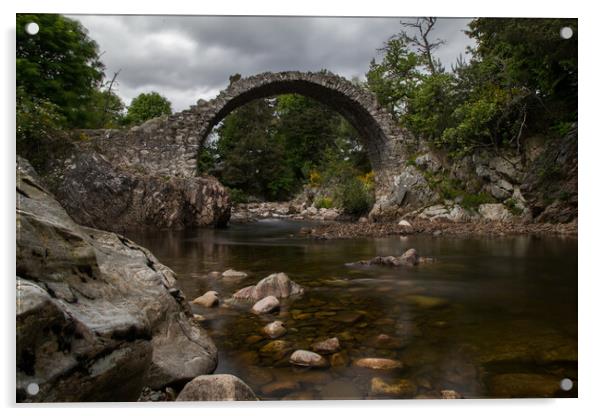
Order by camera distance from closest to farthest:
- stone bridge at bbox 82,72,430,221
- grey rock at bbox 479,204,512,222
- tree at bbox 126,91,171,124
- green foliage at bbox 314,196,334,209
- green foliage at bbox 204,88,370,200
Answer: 1. tree at bbox 126,91,171,124
2. grey rock at bbox 479,204,512,222
3. stone bridge at bbox 82,72,430,221
4. green foliage at bbox 314,196,334,209
5. green foliage at bbox 204,88,370,200

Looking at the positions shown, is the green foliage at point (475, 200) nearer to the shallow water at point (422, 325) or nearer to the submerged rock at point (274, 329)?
the shallow water at point (422, 325)

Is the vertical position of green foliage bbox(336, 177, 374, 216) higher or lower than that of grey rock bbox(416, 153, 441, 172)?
lower

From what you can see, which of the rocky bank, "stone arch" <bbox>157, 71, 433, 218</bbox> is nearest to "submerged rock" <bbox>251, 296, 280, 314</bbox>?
the rocky bank

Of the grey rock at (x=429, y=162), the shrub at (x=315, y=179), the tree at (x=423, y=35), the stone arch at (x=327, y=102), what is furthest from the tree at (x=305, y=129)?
the tree at (x=423, y=35)

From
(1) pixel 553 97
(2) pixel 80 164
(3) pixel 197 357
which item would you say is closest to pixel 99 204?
(2) pixel 80 164

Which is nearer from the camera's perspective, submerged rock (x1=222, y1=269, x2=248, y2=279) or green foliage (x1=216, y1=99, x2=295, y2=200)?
submerged rock (x1=222, y1=269, x2=248, y2=279)

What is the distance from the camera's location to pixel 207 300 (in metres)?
3.64

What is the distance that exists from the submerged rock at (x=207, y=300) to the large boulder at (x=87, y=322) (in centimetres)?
76

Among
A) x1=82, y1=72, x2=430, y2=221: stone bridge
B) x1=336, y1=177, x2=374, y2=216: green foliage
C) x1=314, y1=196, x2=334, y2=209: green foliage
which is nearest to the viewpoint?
x1=82, y1=72, x2=430, y2=221: stone bridge

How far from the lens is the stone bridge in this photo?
12047 mm

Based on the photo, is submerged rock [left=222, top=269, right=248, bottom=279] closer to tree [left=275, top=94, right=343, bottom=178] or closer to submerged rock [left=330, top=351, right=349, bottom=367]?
submerged rock [left=330, top=351, right=349, bottom=367]

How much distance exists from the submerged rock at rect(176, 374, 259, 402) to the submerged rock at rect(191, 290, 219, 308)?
141 cm

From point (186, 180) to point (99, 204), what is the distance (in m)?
3.08
